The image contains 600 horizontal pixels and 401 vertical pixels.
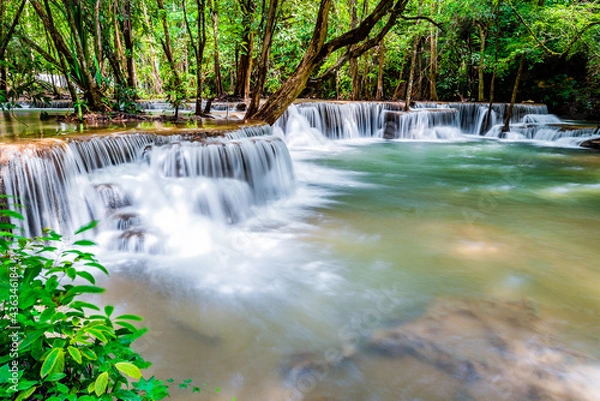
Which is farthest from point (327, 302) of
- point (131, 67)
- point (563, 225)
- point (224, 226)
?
point (131, 67)

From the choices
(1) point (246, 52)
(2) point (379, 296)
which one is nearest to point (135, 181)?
(2) point (379, 296)

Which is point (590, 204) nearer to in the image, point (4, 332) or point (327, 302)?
point (327, 302)

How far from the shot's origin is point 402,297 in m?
3.60

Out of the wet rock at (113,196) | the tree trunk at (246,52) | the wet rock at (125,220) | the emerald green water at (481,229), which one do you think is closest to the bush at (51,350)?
the emerald green water at (481,229)

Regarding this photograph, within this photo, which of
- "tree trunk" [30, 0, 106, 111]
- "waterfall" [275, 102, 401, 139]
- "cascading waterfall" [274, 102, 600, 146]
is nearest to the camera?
"tree trunk" [30, 0, 106, 111]

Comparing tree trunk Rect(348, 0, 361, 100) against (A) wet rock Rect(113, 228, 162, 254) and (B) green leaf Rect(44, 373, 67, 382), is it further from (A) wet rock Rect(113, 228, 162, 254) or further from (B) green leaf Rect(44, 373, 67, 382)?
(B) green leaf Rect(44, 373, 67, 382)

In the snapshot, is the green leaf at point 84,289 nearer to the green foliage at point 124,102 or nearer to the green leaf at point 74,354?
the green leaf at point 74,354

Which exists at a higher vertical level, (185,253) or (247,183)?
(247,183)

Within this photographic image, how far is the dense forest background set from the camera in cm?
766

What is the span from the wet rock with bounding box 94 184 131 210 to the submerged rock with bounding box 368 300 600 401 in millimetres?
3856

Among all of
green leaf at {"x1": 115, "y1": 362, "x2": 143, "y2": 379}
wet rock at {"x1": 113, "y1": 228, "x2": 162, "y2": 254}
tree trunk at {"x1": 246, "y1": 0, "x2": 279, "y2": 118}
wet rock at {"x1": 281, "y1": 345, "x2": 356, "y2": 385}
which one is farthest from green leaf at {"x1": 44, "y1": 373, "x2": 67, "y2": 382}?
tree trunk at {"x1": 246, "y1": 0, "x2": 279, "y2": 118}

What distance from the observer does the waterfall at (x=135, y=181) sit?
14.6 ft

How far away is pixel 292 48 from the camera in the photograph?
16.2m

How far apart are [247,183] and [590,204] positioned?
6.35 m
